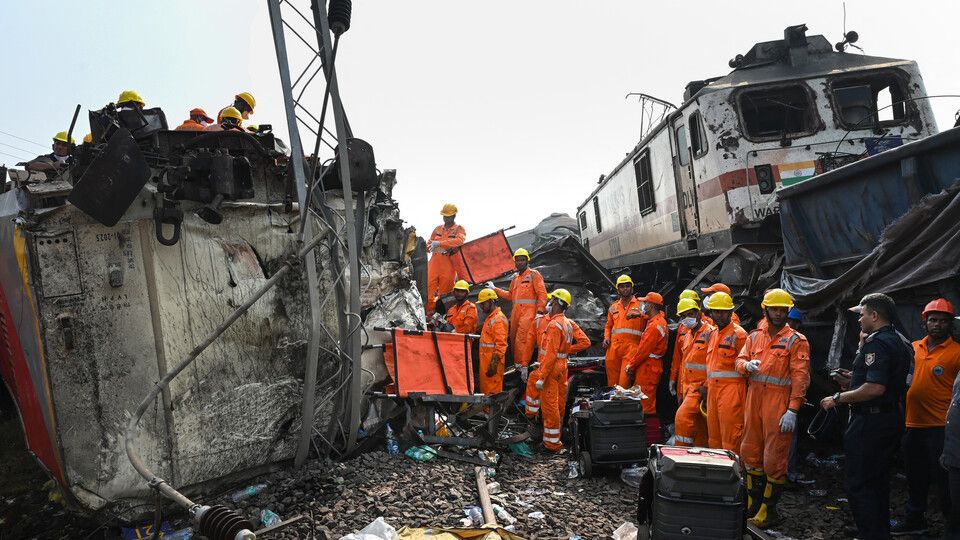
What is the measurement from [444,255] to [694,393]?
17.0ft

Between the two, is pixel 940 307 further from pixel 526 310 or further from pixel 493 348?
pixel 526 310

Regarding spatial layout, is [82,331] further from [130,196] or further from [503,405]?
[503,405]

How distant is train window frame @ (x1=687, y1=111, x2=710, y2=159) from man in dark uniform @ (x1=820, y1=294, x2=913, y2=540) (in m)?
3.87

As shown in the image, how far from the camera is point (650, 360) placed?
6.89 m

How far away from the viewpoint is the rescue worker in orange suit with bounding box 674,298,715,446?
5.70 metres

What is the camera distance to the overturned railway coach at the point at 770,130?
7.11m

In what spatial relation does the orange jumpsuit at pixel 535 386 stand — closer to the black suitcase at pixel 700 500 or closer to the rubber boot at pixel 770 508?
the rubber boot at pixel 770 508

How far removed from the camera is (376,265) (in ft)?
21.5

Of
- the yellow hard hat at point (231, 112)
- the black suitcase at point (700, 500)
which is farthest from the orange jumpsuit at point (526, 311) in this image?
the black suitcase at point (700, 500)

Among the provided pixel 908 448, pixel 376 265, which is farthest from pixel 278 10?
pixel 908 448

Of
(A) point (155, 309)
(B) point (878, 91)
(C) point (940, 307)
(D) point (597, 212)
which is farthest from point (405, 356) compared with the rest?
(D) point (597, 212)

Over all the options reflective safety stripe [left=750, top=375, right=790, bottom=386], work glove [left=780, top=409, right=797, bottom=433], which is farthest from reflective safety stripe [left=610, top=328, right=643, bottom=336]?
work glove [left=780, top=409, right=797, bottom=433]

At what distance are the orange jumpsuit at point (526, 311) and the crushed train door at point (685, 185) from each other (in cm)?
220

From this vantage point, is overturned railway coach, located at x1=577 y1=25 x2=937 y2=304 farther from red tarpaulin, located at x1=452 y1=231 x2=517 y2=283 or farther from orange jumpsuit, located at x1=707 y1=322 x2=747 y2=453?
red tarpaulin, located at x1=452 y1=231 x2=517 y2=283
